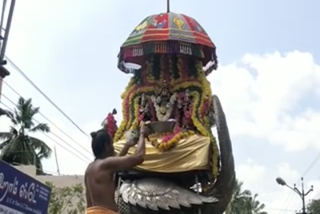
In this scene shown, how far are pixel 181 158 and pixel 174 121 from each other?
583 millimetres

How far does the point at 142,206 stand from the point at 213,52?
307 centimetres

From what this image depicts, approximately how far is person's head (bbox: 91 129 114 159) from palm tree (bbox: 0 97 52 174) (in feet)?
66.1

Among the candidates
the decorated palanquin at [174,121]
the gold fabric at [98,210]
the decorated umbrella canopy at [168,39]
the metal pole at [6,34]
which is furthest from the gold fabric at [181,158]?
the gold fabric at [98,210]

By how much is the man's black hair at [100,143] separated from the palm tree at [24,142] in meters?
20.2

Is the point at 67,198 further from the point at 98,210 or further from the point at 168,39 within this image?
the point at 98,210

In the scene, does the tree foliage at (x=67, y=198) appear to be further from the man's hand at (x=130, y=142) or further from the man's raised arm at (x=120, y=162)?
the man's raised arm at (x=120, y=162)

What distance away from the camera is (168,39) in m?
10.2

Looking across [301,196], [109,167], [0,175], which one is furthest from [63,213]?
[109,167]

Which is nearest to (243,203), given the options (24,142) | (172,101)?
(24,142)

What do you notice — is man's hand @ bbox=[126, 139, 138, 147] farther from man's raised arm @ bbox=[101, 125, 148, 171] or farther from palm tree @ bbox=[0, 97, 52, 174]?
palm tree @ bbox=[0, 97, 52, 174]

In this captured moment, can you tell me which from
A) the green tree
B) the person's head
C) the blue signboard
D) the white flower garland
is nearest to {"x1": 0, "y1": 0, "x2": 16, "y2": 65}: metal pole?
the blue signboard

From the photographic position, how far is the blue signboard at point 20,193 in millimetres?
7539

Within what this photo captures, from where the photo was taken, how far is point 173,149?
9.72 metres

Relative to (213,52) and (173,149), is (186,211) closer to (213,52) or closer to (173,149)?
(173,149)
